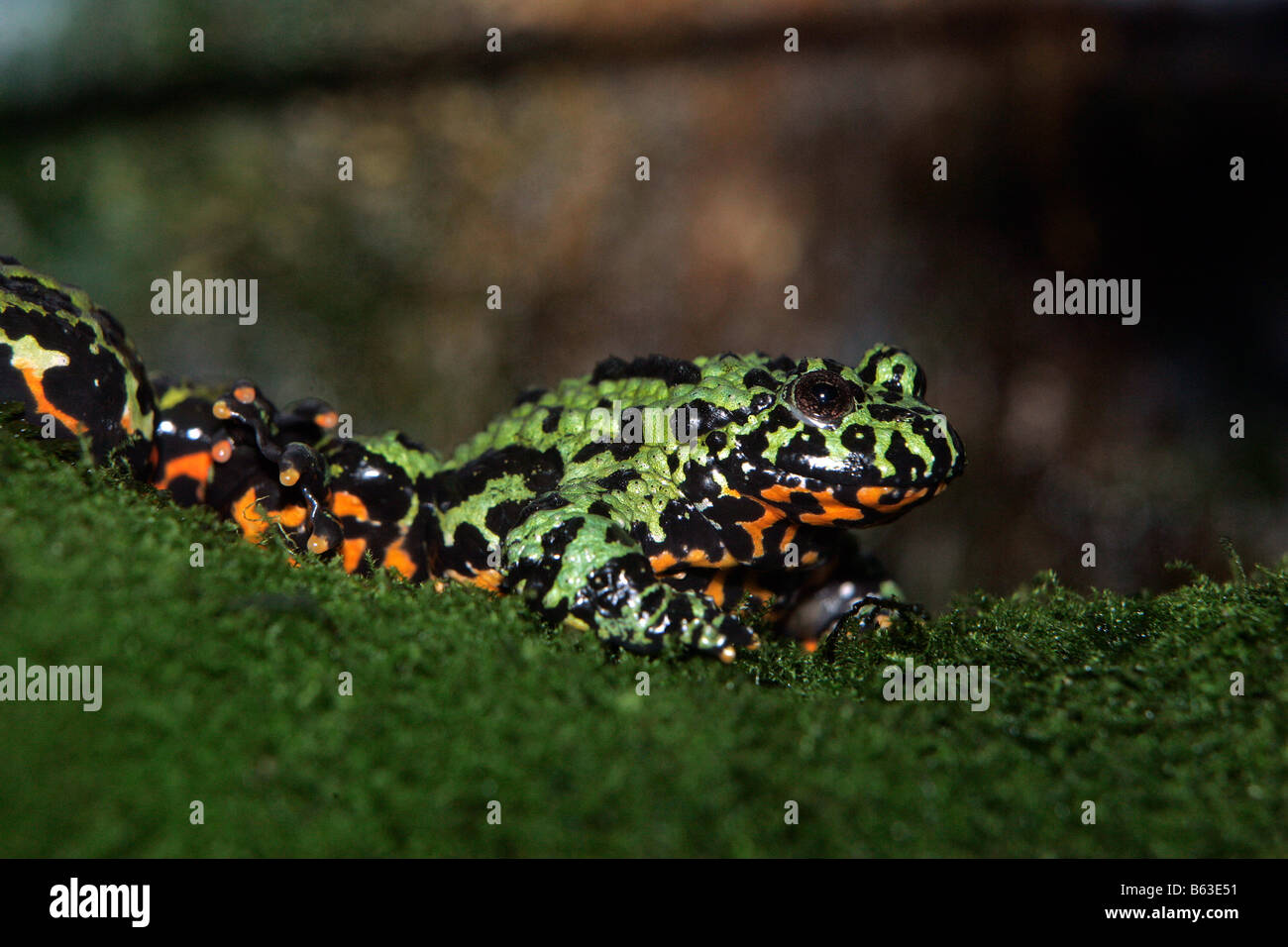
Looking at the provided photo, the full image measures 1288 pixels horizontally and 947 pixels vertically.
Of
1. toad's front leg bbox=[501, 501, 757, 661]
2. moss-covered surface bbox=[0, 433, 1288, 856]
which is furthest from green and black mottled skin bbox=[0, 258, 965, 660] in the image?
moss-covered surface bbox=[0, 433, 1288, 856]

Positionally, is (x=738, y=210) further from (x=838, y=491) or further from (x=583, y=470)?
(x=838, y=491)

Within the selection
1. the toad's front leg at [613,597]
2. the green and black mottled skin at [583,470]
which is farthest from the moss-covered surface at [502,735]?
the green and black mottled skin at [583,470]

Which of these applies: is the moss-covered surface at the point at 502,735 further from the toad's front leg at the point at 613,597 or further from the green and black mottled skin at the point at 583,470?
the green and black mottled skin at the point at 583,470

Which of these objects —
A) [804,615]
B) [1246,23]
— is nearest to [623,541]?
[804,615]

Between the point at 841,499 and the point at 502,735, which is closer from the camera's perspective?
the point at 502,735

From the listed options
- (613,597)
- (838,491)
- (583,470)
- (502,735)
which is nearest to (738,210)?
(583,470)

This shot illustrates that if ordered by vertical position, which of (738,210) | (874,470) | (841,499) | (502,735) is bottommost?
(502,735)
